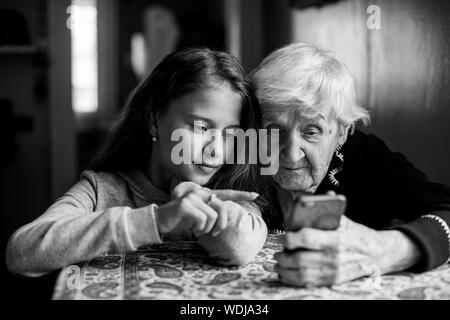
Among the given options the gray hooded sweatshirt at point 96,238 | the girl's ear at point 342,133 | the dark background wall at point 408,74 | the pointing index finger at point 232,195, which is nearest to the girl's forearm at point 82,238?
the gray hooded sweatshirt at point 96,238

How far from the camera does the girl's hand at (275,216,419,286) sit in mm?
871

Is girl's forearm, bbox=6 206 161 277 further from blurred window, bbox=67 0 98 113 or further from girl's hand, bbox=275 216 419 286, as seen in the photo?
blurred window, bbox=67 0 98 113

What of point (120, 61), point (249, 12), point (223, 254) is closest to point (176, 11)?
point (120, 61)

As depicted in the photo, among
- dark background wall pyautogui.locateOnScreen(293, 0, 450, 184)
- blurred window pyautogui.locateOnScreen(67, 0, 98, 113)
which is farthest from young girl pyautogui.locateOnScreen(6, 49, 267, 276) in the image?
blurred window pyautogui.locateOnScreen(67, 0, 98, 113)

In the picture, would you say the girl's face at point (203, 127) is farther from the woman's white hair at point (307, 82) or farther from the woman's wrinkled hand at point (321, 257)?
the woman's wrinkled hand at point (321, 257)

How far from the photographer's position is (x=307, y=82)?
1202 millimetres

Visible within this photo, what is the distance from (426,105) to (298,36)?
1.56m

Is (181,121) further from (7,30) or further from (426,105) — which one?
(7,30)

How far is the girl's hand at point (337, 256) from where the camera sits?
0.87 m

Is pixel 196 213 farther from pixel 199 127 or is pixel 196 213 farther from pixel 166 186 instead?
pixel 166 186

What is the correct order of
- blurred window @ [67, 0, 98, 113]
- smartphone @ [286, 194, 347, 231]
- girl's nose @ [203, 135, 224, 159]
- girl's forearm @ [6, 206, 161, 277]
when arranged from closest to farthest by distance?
smartphone @ [286, 194, 347, 231] → girl's forearm @ [6, 206, 161, 277] → girl's nose @ [203, 135, 224, 159] → blurred window @ [67, 0, 98, 113]

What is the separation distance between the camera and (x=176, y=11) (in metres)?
6.12

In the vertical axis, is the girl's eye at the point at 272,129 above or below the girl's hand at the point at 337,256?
above

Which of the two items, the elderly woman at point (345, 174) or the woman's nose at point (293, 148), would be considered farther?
the woman's nose at point (293, 148)
